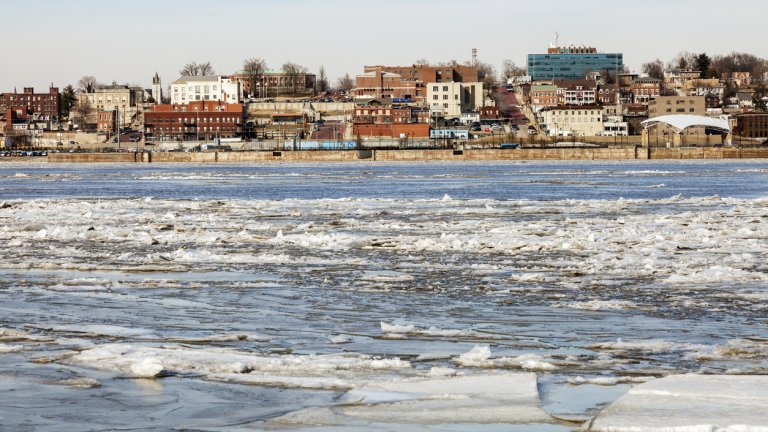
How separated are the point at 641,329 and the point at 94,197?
32659mm

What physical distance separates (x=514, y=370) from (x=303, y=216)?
19503 mm

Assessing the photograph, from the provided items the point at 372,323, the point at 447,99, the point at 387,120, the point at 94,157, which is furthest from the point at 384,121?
the point at 372,323

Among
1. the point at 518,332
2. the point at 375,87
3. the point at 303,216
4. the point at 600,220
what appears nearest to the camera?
the point at 518,332

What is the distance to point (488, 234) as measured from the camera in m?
20.8

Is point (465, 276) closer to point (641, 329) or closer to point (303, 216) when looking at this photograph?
point (641, 329)

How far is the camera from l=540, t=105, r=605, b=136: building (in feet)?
541

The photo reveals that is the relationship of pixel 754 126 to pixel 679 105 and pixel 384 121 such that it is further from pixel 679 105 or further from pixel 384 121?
pixel 384 121

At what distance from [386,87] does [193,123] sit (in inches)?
1567

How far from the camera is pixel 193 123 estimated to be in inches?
6294

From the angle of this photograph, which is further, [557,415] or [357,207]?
[357,207]

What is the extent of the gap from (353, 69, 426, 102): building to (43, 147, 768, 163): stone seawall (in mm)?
61322

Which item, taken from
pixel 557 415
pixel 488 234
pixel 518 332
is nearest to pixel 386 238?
pixel 488 234

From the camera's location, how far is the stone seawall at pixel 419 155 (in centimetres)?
12044

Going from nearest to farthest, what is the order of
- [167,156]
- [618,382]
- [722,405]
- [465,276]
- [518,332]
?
[722,405] → [618,382] → [518,332] → [465,276] → [167,156]
